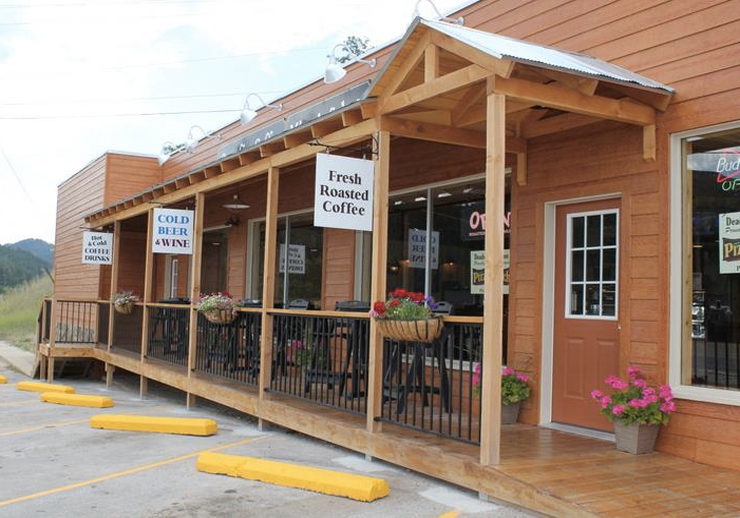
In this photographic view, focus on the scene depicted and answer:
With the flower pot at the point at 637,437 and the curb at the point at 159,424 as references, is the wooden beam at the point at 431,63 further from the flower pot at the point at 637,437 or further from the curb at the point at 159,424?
the curb at the point at 159,424

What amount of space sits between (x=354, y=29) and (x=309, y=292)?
32445 millimetres

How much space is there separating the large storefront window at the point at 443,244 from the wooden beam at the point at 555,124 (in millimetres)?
947

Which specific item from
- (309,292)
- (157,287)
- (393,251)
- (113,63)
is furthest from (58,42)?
(393,251)

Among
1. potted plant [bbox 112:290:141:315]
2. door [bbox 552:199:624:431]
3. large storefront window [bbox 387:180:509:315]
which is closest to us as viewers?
door [bbox 552:199:624:431]

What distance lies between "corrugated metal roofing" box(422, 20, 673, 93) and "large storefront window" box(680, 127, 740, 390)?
62 centimetres

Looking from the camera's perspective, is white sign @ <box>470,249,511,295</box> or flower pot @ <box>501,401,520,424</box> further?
white sign @ <box>470,249,511,295</box>

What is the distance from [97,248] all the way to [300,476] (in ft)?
36.7

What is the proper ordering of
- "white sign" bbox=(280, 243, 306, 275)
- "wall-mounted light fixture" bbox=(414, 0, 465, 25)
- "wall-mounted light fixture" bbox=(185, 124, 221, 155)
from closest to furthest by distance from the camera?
"wall-mounted light fixture" bbox=(414, 0, 465, 25)
"white sign" bbox=(280, 243, 306, 275)
"wall-mounted light fixture" bbox=(185, 124, 221, 155)

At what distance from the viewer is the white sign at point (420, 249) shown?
846 centimetres

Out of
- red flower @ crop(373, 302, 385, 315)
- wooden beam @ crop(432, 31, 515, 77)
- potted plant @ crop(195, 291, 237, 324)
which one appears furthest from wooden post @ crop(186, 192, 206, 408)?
wooden beam @ crop(432, 31, 515, 77)

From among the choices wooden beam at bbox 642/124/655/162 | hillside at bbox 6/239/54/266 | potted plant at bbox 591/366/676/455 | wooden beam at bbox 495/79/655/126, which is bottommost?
potted plant at bbox 591/366/676/455

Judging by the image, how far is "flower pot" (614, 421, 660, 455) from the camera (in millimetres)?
5695

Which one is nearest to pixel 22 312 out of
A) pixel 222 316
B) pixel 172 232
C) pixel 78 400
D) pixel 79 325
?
pixel 79 325

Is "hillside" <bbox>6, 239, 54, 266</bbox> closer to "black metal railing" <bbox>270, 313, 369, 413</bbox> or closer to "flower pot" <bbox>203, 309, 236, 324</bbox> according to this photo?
"flower pot" <bbox>203, 309, 236, 324</bbox>
